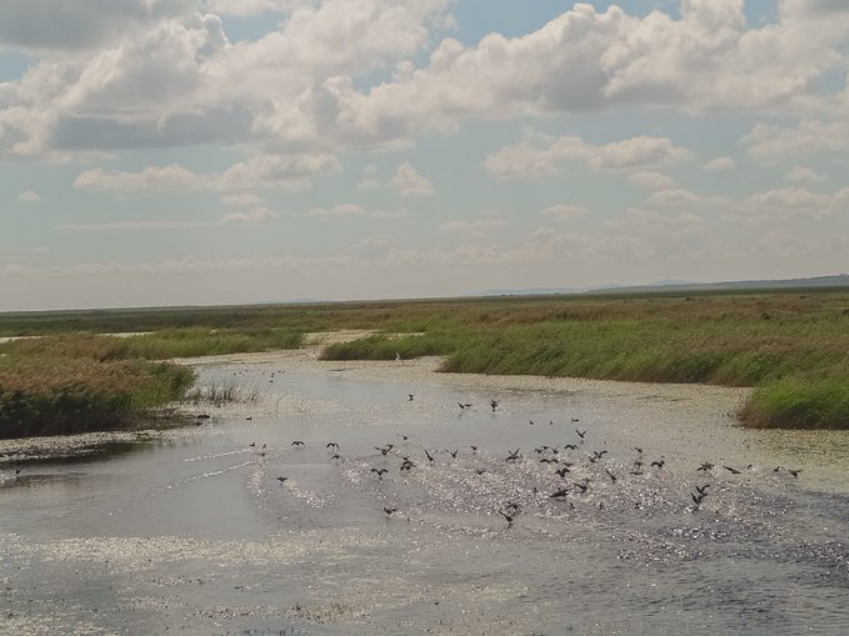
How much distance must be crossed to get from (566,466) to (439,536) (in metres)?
4.11

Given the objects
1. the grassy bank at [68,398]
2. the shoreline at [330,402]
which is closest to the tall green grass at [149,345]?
the shoreline at [330,402]

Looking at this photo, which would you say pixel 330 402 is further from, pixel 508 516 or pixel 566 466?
pixel 508 516

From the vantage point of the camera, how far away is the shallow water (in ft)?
30.6

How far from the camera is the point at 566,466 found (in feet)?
51.5

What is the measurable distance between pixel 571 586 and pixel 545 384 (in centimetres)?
2035

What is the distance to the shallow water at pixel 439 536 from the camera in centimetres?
932

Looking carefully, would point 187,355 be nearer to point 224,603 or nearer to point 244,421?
point 244,421

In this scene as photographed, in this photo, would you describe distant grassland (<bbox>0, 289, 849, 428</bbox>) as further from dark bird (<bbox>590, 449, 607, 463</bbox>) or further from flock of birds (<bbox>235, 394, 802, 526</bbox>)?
dark bird (<bbox>590, 449, 607, 463</bbox>)

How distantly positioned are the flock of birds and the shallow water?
8cm

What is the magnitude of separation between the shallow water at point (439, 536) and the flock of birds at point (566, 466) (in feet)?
0.28

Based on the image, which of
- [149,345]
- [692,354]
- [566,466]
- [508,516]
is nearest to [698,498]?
[508,516]

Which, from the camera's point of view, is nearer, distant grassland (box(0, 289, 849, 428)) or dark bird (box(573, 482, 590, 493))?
dark bird (box(573, 482, 590, 493))

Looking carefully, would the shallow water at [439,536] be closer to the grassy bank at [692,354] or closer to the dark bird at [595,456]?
the dark bird at [595,456]

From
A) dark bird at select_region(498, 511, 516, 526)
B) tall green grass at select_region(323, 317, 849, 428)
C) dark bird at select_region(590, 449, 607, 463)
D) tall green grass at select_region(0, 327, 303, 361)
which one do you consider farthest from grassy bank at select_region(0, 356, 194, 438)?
tall green grass at select_region(323, 317, 849, 428)
